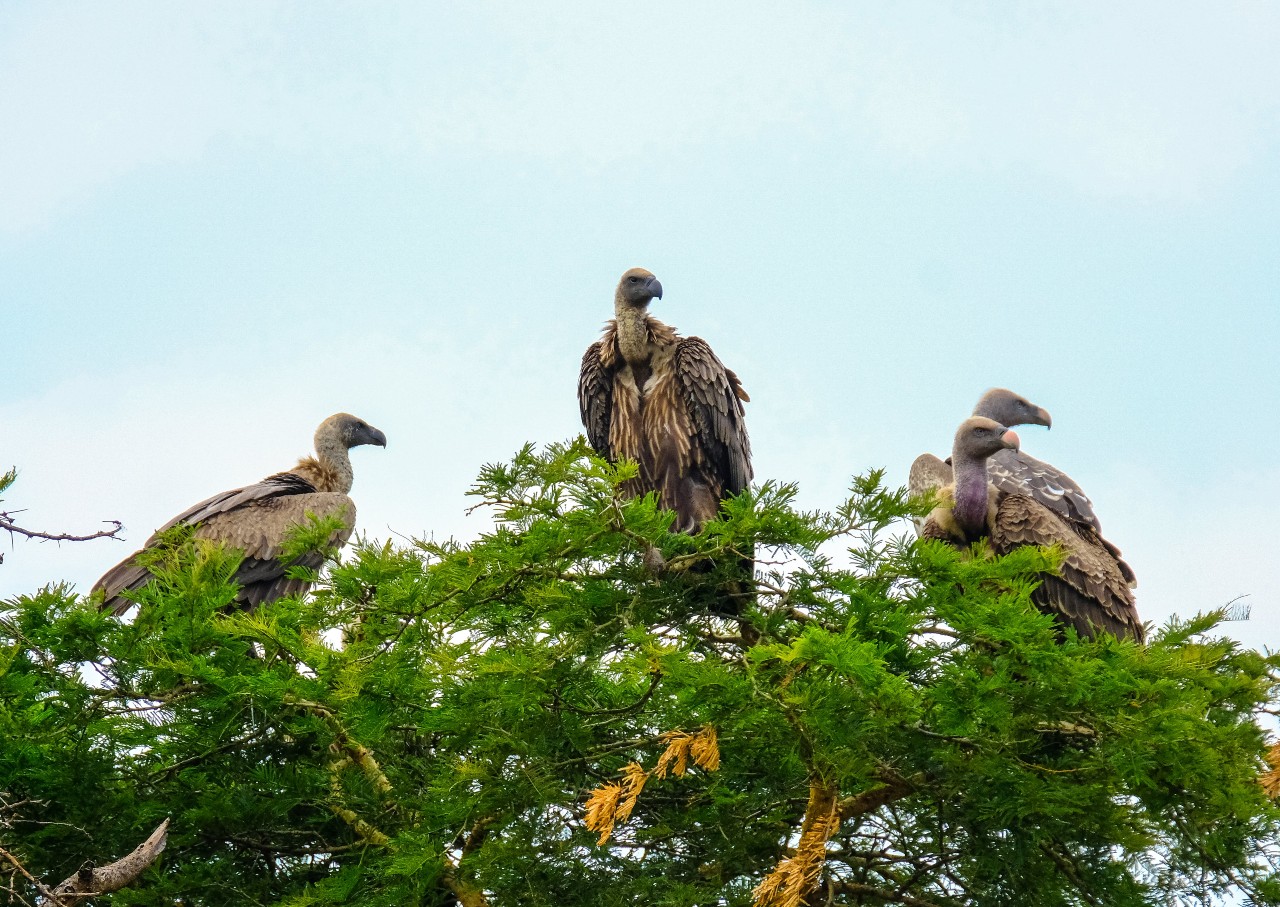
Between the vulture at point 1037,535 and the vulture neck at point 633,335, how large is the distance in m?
1.94

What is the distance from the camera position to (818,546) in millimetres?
5426

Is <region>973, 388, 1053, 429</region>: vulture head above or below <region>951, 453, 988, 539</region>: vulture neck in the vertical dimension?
above

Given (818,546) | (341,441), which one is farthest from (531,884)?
(341,441)

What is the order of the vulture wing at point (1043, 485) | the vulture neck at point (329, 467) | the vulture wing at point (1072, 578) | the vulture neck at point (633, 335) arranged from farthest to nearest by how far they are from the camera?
the vulture neck at point (329, 467)
the vulture wing at point (1043, 485)
the vulture neck at point (633, 335)
the vulture wing at point (1072, 578)

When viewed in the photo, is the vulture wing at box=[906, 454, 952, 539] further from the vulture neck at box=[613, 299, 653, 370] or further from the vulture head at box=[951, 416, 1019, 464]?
the vulture neck at box=[613, 299, 653, 370]

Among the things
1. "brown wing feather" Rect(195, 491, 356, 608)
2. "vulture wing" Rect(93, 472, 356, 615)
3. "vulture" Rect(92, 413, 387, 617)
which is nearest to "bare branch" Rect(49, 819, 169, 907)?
"vulture" Rect(92, 413, 387, 617)

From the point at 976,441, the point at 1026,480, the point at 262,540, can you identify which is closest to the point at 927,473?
the point at 1026,480

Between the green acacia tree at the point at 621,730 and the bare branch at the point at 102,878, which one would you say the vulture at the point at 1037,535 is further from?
the bare branch at the point at 102,878

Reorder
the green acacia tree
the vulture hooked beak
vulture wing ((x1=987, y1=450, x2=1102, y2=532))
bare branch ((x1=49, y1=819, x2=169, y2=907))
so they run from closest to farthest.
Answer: bare branch ((x1=49, y1=819, x2=169, y2=907))
the green acacia tree
vulture wing ((x1=987, y1=450, x2=1102, y2=532))
the vulture hooked beak

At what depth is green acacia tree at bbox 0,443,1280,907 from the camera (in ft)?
15.7

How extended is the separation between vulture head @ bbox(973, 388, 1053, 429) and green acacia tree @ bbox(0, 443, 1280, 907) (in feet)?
18.8

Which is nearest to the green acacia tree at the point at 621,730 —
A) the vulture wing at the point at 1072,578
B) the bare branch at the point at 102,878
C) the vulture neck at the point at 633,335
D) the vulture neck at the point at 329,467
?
the bare branch at the point at 102,878

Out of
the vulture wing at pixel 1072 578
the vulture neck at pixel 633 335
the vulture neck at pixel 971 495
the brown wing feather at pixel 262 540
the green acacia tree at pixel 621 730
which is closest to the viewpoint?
the green acacia tree at pixel 621 730

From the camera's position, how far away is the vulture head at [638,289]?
853 centimetres
